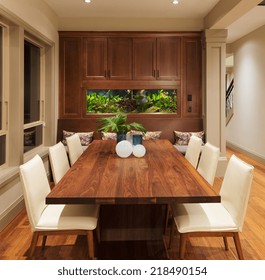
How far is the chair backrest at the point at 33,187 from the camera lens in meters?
2.04

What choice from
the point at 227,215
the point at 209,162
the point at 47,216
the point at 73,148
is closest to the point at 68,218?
the point at 47,216

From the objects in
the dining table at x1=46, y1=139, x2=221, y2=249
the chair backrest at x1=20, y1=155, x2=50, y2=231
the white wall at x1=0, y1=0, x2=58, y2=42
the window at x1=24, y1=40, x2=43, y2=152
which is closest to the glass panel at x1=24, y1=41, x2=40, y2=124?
the window at x1=24, y1=40, x2=43, y2=152

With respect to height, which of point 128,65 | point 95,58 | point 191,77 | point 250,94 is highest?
point 95,58

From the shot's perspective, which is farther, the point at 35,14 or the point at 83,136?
the point at 83,136

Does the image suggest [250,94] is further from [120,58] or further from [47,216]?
[47,216]

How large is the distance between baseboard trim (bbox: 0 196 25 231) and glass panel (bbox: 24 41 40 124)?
4.14 ft

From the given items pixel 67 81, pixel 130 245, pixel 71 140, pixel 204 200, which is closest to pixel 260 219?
pixel 130 245

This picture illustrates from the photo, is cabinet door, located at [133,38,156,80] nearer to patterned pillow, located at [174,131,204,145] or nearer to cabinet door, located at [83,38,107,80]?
cabinet door, located at [83,38,107,80]

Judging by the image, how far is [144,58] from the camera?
17.9 ft

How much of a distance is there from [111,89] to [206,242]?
337cm

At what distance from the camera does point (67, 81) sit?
215 inches

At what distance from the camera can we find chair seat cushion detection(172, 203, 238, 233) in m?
2.06

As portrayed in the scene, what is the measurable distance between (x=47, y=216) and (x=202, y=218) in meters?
1.04

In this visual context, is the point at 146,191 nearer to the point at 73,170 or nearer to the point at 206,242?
the point at 73,170
